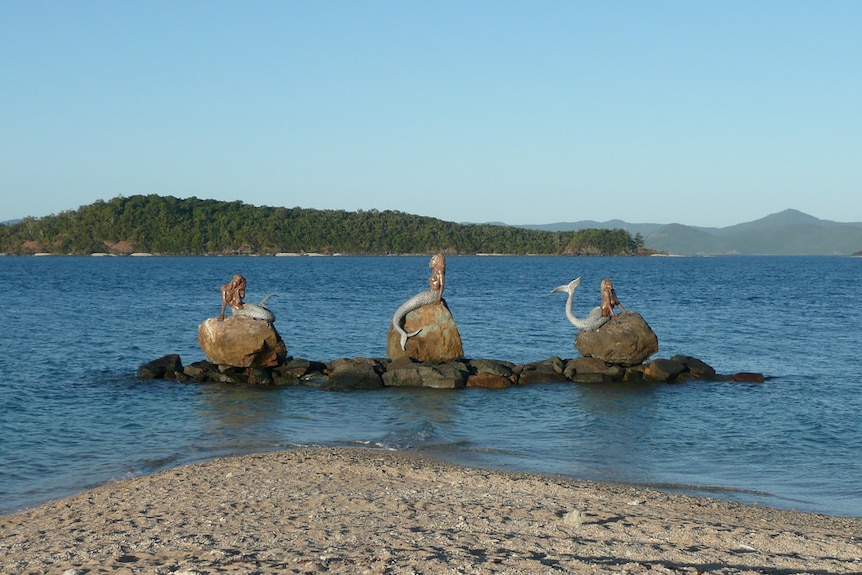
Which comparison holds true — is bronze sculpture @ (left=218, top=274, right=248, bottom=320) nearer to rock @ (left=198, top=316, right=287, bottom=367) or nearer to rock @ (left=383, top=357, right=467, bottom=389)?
rock @ (left=198, top=316, right=287, bottom=367)

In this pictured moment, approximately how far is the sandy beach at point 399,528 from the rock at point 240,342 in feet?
34.7

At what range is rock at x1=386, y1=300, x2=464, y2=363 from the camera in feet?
86.1

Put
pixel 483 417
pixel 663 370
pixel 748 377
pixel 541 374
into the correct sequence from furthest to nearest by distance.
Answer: pixel 748 377 → pixel 663 370 → pixel 541 374 → pixel 483 417

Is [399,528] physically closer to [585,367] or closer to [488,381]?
[488,381]

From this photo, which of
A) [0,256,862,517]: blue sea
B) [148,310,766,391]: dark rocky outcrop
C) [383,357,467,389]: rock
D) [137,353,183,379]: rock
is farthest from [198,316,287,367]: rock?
[383,357,467,389]: rock

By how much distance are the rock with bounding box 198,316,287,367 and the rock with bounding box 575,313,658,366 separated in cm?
884

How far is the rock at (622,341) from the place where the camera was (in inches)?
1030

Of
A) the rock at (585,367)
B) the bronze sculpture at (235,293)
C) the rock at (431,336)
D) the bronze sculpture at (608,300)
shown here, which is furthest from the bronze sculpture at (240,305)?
the bronze sculpture at (608,300)

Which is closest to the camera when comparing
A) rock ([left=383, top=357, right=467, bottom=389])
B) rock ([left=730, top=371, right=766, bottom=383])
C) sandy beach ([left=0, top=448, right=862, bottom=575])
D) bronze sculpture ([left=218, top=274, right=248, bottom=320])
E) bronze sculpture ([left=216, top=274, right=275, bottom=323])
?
sandy beach ([left=0, top=448, right=862, bottom=575])

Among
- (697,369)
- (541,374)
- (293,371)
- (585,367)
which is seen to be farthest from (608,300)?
(293,371)

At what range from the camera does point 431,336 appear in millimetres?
26297

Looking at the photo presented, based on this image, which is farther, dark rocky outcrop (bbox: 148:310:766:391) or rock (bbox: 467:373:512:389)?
dark rocky outcrop (bbox: 148:310:766:391)

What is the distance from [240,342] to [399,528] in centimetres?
1560

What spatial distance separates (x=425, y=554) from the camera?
898 cm
